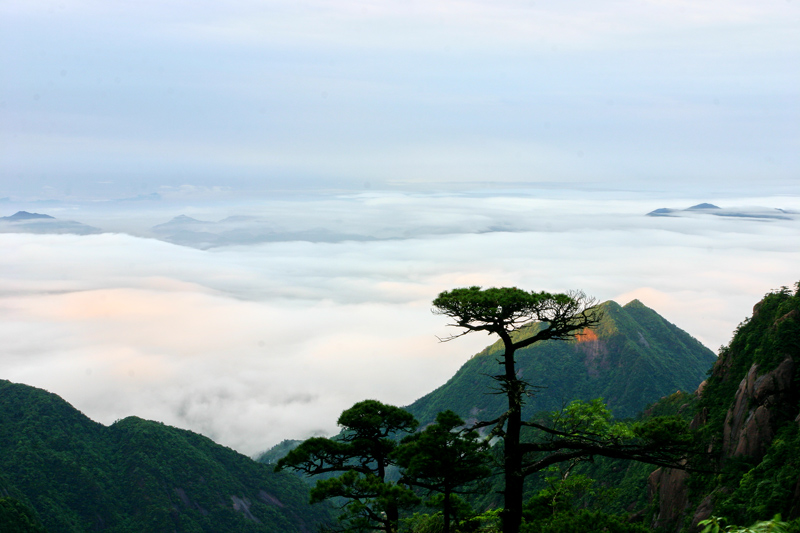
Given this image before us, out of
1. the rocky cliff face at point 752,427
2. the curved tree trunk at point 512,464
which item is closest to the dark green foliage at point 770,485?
the rocky cliff face at point 752,427

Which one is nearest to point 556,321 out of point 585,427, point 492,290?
point 492,290

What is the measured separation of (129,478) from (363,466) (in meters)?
153

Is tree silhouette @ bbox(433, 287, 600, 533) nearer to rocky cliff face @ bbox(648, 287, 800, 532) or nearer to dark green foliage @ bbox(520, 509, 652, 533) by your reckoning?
dark green foliage @ bbox(520, 509, 652, 533)

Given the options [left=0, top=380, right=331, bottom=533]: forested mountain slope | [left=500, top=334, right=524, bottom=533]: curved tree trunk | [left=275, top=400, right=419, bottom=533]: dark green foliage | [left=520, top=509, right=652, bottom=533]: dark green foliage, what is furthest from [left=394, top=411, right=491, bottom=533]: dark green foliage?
[left=0, top=380, right=331, bottom=533]: forested mountain slope

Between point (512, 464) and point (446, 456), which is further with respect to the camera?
point (446, 456)

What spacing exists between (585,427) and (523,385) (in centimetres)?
947

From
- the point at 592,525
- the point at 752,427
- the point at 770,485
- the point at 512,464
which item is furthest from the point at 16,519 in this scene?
the point at 770,485

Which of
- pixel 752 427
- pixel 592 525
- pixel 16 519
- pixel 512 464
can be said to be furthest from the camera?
pixel 16 519

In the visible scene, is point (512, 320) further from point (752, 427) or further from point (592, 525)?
point (752, 427)

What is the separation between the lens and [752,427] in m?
32.0

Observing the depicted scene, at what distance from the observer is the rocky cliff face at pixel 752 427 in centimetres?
2822

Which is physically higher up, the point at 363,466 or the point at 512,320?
the point at 512,320

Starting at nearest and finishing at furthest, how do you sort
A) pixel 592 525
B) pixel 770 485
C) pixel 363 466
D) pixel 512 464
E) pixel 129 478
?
pixel 592 525 < pixel 512 464 < pixel 770 485 < pixel 363 466 < pixel 129 478

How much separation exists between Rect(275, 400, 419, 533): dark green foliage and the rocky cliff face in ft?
49.1
